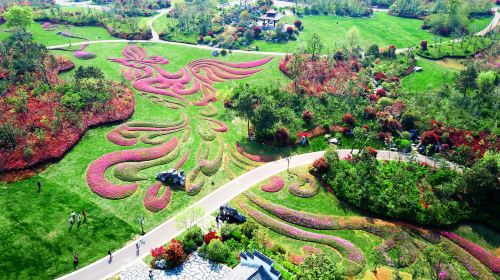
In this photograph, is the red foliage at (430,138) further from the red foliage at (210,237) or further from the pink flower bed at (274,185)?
the red foliage at (210,237)

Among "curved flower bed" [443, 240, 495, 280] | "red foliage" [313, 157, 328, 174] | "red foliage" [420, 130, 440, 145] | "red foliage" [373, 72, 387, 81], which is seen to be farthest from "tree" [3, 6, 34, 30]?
"curved flower bed" [443, 240, 495, 280]

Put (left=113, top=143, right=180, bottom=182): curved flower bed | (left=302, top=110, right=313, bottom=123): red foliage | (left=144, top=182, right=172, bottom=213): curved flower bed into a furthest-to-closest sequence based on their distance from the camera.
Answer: (left=302, top=110, right=313, bottom=123): red foliage
(left=113, top=143, right=180, bottom=182): curved flower bed
(left=144, top=182, right=172, bottom=213): curved flower bed

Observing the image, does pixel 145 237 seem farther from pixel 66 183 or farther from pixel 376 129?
pixel 376 129

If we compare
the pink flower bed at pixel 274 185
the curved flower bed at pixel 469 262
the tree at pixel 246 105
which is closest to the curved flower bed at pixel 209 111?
the tree at pixel 246 105

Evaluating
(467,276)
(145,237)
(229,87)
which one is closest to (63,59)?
(229,87)

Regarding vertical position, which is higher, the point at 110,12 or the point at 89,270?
the point at 110,12

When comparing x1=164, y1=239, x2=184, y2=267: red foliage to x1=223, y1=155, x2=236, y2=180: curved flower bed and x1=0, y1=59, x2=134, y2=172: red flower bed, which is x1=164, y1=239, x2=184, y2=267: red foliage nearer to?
x1=223, y1=155, x2=236, y2=180: curved flower bed

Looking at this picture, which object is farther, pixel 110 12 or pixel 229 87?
pixel 110 12
